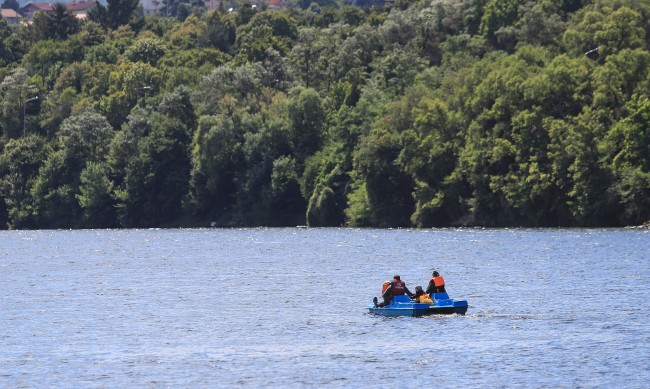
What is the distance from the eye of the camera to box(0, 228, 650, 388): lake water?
48750 millimetres

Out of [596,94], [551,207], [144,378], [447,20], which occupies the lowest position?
[144,378]

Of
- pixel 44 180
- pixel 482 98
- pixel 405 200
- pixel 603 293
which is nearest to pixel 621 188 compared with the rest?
pixel 482 98

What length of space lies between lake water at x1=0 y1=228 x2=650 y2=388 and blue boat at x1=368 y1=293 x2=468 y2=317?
0.39m

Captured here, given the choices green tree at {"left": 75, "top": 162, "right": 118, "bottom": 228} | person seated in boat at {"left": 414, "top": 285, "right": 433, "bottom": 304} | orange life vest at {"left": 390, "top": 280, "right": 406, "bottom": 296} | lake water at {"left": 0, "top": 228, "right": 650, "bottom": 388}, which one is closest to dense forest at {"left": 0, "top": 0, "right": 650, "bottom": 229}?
green tree at {"left": 75, "top": 162, "right": 118, "bottom": 228}

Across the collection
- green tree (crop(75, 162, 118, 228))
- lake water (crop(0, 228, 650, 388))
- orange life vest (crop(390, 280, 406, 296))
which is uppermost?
green tree (crop(75, 162, 118, 228))

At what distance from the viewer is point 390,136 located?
142500 millimetres

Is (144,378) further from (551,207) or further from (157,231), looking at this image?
(157,231)

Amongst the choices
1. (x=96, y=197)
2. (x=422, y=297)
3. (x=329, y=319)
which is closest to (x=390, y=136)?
(x=96, y=197)

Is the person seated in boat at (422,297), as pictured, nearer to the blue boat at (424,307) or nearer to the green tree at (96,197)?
the blue boat at (424,307)

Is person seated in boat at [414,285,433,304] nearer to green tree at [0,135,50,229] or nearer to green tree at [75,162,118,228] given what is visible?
green tree at [75,162,118,228]

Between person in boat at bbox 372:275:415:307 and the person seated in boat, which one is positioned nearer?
the person seated in boat

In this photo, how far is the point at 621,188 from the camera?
11694cm

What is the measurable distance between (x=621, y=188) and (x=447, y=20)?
2686 inches

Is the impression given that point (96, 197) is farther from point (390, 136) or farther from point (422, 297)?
point (422, 297)
